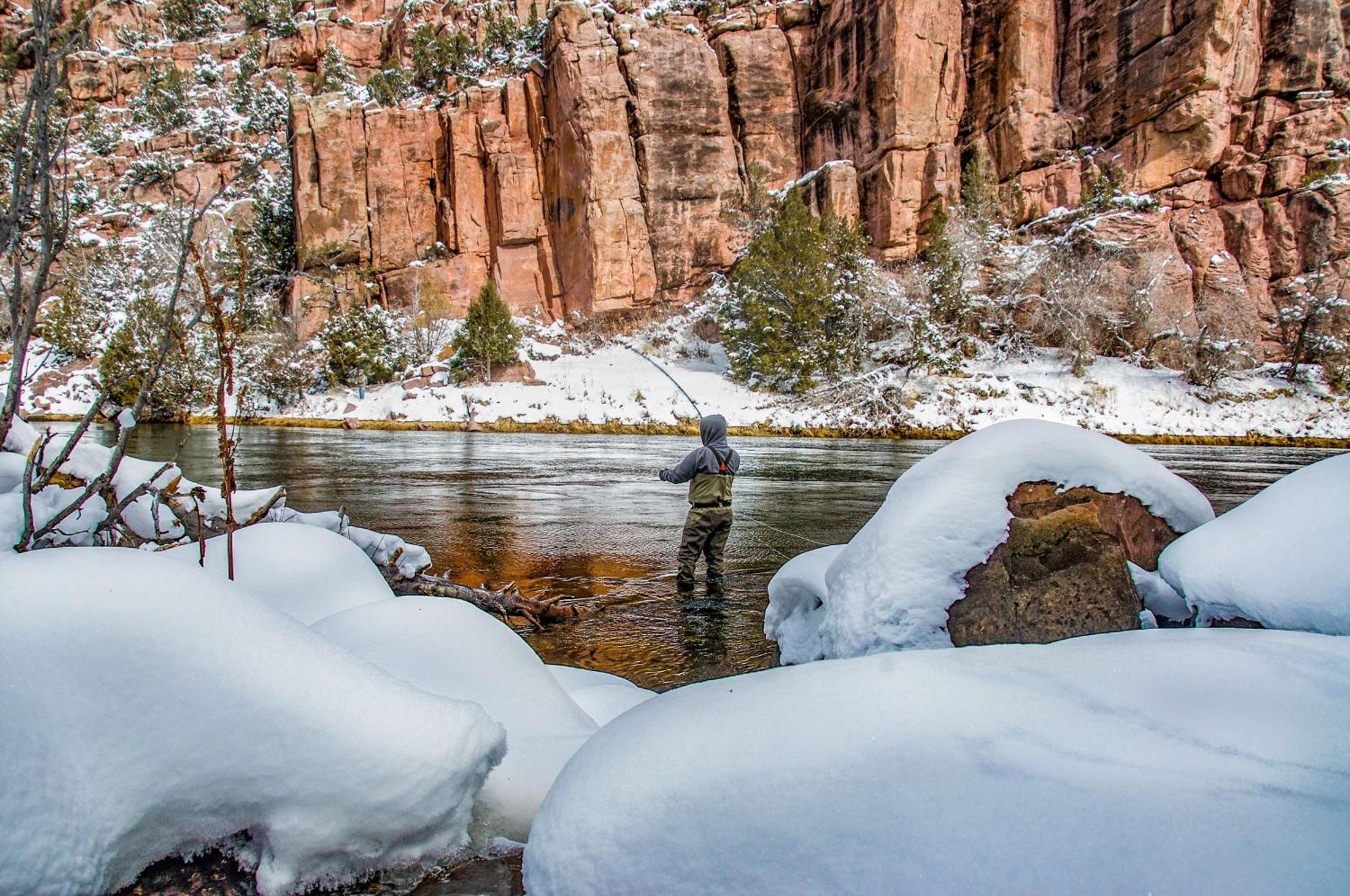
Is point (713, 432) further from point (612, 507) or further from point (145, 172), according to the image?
point (145, 172)

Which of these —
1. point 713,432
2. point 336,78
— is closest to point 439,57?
point 336,78

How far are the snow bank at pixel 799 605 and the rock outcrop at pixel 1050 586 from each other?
831 mm

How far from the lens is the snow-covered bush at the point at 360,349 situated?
33.2 metres

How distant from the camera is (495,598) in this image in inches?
183

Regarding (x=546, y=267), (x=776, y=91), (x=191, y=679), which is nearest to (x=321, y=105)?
(x=546, y=267)

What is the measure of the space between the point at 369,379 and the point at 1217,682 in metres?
36.8

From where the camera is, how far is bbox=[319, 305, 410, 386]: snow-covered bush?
33.2 m

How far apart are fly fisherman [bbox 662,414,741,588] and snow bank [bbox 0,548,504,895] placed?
410cm

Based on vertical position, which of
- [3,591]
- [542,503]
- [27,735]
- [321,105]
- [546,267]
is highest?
[321,105]

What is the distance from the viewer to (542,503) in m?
9.94

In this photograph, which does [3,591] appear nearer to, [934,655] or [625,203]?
[934,655]

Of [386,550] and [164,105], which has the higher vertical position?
[164,105]

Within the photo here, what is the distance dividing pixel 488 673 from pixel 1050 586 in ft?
8.24

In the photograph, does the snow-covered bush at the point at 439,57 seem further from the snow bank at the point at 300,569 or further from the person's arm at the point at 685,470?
the snow bank at the point at 300,569
